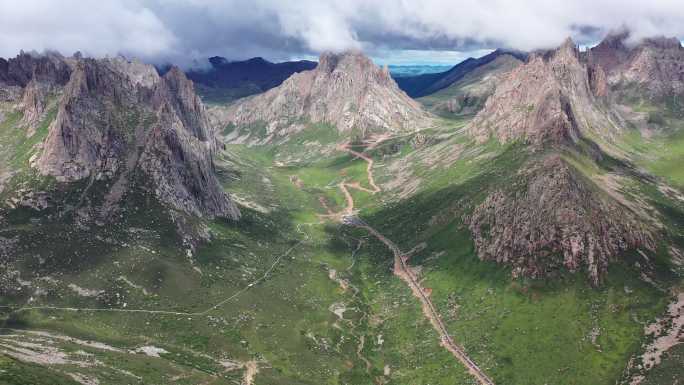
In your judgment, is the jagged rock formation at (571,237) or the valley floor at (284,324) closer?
the valley floor at (284,324)

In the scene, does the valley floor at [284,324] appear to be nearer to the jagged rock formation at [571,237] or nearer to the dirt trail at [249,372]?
the dirt trail at [249,372]

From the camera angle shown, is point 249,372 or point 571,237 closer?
point 249,372

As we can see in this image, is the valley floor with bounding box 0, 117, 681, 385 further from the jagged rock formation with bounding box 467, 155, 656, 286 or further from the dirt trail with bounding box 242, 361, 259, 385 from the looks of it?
the jagged rock formation with bounding box 467, 155, 656, 286

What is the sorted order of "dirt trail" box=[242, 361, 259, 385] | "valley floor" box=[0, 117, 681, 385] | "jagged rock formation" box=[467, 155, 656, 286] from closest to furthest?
"dirt trail" box=[242, 361, 259, 385], "valley floor" box=[0, 117, 681, 385], "jagged rock formation" box=[467, 155, 656, 286]

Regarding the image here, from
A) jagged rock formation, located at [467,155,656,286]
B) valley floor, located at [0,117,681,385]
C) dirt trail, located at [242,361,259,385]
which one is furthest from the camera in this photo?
jagged rock formation, located at [467,155,656,286]

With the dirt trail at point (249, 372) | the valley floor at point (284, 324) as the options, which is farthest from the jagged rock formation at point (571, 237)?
the dirt trail at point (249, 372)

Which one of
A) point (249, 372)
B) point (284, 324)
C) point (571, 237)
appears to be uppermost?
point (571, 237)

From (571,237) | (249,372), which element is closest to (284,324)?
(249,372)

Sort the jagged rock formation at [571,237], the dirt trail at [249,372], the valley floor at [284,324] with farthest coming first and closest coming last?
the jagged rock formation at [571,237], the valley floor at [284,324], the dirt trail at [249,372]

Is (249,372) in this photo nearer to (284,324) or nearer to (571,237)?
(284,324)

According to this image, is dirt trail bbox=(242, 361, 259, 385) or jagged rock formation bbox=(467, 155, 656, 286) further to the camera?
jagged rock formation bbox=(467, 155, 656, 286)

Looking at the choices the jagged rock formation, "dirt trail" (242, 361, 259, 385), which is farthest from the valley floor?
the jagged rock formation
